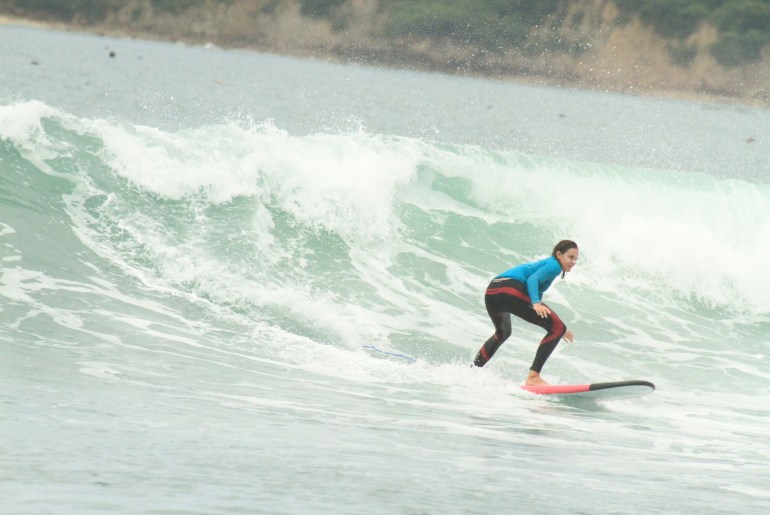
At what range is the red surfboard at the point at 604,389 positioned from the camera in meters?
8.42

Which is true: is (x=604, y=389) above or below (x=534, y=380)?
above

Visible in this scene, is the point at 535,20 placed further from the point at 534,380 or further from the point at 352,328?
the point at 534,380

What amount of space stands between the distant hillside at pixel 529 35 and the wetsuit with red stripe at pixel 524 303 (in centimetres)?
10206

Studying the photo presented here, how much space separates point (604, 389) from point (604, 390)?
26 millimetres

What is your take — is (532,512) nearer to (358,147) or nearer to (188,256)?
(188,256)

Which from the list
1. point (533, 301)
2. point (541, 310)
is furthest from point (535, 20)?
point (541, 310)

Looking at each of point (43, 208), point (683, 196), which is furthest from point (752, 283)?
point (43, 208)

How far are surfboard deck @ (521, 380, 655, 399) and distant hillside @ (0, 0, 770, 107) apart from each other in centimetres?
10286

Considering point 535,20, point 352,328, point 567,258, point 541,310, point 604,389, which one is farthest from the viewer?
point 535,20

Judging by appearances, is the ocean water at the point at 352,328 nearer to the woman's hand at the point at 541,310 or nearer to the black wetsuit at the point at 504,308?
the black wetsuit at the point at 504,308

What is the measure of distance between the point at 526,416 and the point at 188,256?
15.9 feet

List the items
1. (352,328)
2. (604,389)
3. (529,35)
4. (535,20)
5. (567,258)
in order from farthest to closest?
(535,20) < (529,35) < (352,328) < (567,258) < (604,389)

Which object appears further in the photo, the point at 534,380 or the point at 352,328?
the point at 352,328

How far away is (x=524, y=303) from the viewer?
9.16 meters
